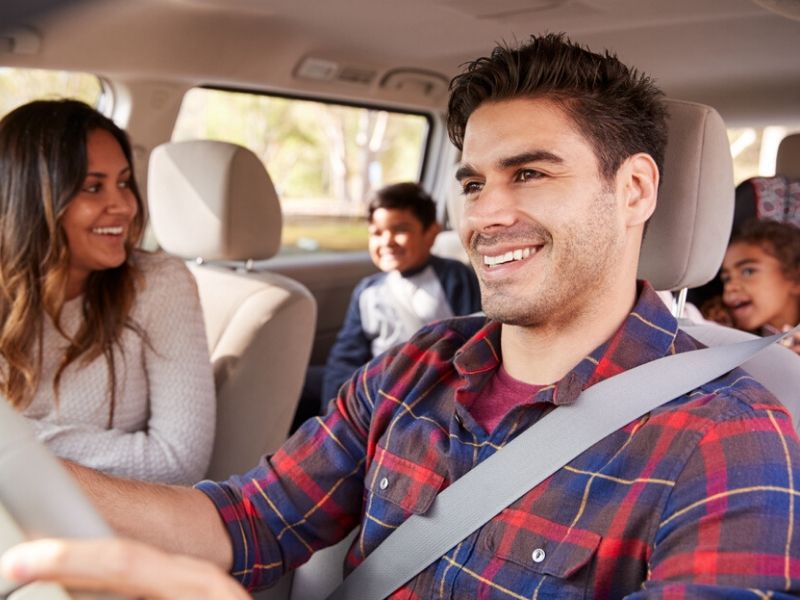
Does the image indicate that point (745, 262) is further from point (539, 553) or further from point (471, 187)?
point (539, 553)

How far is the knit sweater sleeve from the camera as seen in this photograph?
2006 mm

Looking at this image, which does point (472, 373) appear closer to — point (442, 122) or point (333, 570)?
point (333, 570)

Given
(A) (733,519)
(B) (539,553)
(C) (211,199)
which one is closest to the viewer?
(A) (733,519)

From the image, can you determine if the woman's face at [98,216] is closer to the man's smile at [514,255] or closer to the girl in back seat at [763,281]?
the man's smile at [514,255]

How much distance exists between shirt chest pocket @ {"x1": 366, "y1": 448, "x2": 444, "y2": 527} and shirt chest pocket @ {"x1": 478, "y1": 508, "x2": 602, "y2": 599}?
4.9 inches

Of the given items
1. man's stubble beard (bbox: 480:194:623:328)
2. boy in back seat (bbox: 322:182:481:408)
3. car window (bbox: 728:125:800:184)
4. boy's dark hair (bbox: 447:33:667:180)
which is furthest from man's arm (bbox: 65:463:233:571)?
car window (bbox: 728:125:800:184)

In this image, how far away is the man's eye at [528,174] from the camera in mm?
1429

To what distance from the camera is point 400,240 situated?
3.67 metres

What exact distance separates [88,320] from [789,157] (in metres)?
2.26

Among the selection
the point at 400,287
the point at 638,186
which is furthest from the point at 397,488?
the point at 400,287

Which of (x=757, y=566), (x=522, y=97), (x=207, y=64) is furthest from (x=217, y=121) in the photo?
(x=757, y=566)

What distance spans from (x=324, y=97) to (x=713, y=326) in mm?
2329

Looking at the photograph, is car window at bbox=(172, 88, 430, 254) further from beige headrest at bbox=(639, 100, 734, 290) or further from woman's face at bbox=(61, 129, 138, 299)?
beige headrest at bbox=(639, 100, 734, 290)

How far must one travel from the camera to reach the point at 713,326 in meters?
1.79
